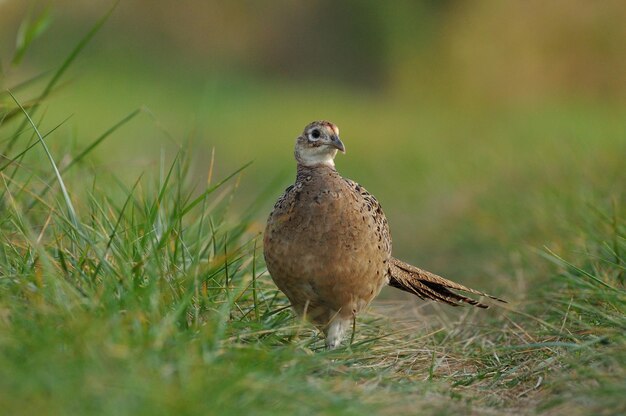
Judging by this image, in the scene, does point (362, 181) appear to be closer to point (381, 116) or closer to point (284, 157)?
point (284, 157)

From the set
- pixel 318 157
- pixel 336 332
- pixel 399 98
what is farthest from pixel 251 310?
pixel 399 98

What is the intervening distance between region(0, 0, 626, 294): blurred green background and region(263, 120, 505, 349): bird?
1.40 meters

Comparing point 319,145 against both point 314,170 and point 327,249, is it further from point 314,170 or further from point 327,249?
point 327,249

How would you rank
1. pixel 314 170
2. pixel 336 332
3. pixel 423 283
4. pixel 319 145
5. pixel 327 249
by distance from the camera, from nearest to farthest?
pixel 327 249, pixel 336 332, pixel 314 170, pixel 319 145, pixel 423 283

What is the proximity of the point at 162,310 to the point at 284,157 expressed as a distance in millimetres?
9880

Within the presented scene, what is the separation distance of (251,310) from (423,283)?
1156 millimetres

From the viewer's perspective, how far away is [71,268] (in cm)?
388

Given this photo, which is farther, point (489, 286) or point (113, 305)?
point (489, 286)

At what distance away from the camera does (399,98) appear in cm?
2019

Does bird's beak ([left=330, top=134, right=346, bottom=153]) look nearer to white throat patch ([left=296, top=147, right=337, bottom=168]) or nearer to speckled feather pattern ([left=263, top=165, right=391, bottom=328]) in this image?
white throat patch ([left=296, top=147, right=337, bottom=168])

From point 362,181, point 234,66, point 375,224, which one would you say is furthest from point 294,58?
point 375,224

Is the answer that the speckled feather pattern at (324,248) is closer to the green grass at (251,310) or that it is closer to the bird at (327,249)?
the bird at (327,249)

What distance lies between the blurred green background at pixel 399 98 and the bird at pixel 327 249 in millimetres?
1397

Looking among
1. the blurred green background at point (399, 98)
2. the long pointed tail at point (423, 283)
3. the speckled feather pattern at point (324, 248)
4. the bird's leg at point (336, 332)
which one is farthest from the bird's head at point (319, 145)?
the blurred green background at point (399, 98)
